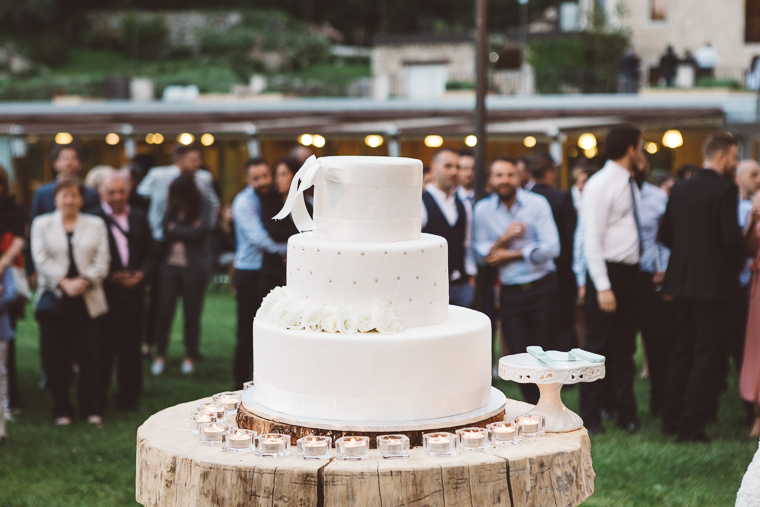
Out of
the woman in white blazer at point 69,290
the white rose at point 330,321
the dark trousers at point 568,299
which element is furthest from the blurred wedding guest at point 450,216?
the white rose at point 330,321

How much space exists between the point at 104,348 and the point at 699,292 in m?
4.33

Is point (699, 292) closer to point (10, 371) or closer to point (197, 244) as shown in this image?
point (197, 244)

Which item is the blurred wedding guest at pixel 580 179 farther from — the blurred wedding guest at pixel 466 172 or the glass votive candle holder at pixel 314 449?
the glass votive candle holder at pixel 314 449

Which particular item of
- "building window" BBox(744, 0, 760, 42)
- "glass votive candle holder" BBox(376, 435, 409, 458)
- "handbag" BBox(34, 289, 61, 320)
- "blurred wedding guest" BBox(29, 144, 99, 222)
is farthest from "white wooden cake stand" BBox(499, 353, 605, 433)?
"building window" BBox(744, 0, 760, 42)

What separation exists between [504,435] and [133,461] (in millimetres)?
3424

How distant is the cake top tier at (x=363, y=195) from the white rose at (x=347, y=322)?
29cm

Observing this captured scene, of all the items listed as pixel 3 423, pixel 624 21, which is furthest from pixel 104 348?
pixel 624 21

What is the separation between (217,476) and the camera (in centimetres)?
287

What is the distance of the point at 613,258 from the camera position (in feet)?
19.0

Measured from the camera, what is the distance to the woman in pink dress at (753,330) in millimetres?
5840

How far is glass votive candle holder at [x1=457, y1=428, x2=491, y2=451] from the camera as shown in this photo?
3000 millimetres

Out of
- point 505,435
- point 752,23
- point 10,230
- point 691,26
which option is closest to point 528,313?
point 505,435

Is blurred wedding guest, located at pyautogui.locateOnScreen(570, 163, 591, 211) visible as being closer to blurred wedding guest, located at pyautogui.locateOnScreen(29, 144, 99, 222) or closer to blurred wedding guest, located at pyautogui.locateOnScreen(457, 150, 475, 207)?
blurred wedding guest, located at pyautogui.locateOnScreen(457, 150, 475, 207)

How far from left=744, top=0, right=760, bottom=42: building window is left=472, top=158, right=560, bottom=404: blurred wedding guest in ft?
73.7
